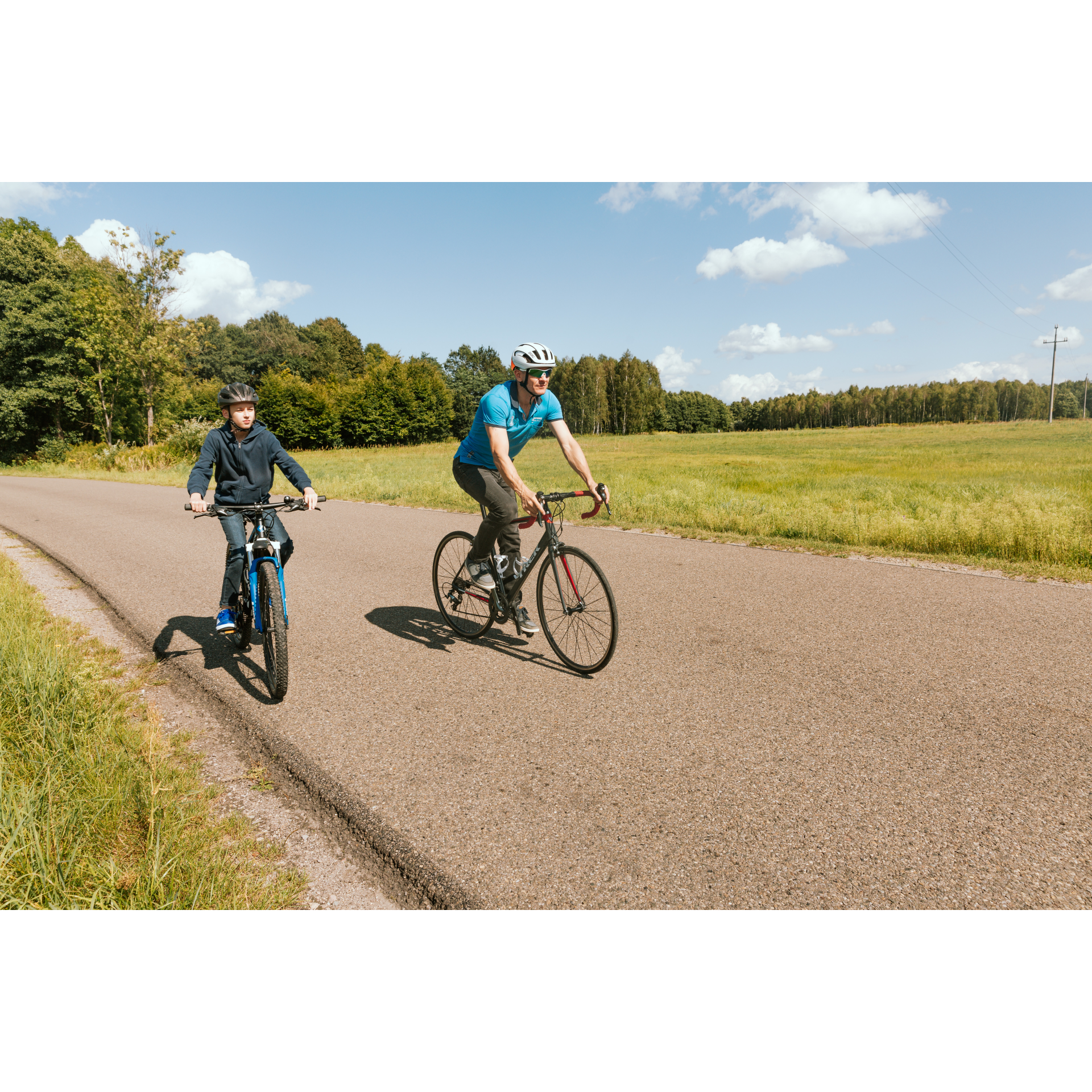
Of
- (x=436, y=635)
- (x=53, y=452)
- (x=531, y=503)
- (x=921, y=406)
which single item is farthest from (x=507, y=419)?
(x=921, y=406)

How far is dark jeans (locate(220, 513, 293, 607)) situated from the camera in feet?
15.8

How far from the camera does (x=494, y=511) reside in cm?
516

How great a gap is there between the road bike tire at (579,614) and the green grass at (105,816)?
8.04 feet

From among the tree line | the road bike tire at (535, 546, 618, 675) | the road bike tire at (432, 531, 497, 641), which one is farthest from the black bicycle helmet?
the tree line

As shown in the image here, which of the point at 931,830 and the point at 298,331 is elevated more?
the point at 298,331

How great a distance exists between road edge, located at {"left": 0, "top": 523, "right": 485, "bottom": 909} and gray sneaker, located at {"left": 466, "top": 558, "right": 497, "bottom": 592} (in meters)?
1.92

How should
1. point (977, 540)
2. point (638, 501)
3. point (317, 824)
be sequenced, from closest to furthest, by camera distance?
point (317, 824), point (977, 540), point (638, 501)

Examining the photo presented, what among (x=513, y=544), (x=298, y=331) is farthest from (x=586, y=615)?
(x=298, y=331)

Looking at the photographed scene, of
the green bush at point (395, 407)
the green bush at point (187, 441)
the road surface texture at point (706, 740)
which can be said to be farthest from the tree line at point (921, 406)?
the road surface texture at point (706, 740)

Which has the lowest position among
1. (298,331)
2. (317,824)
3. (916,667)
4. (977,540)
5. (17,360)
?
(317,824)

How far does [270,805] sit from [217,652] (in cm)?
262

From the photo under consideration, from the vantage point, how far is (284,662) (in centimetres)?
433

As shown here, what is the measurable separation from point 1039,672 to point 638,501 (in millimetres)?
9670

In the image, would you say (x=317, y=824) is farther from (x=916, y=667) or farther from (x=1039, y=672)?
(x=1039, y=672)
